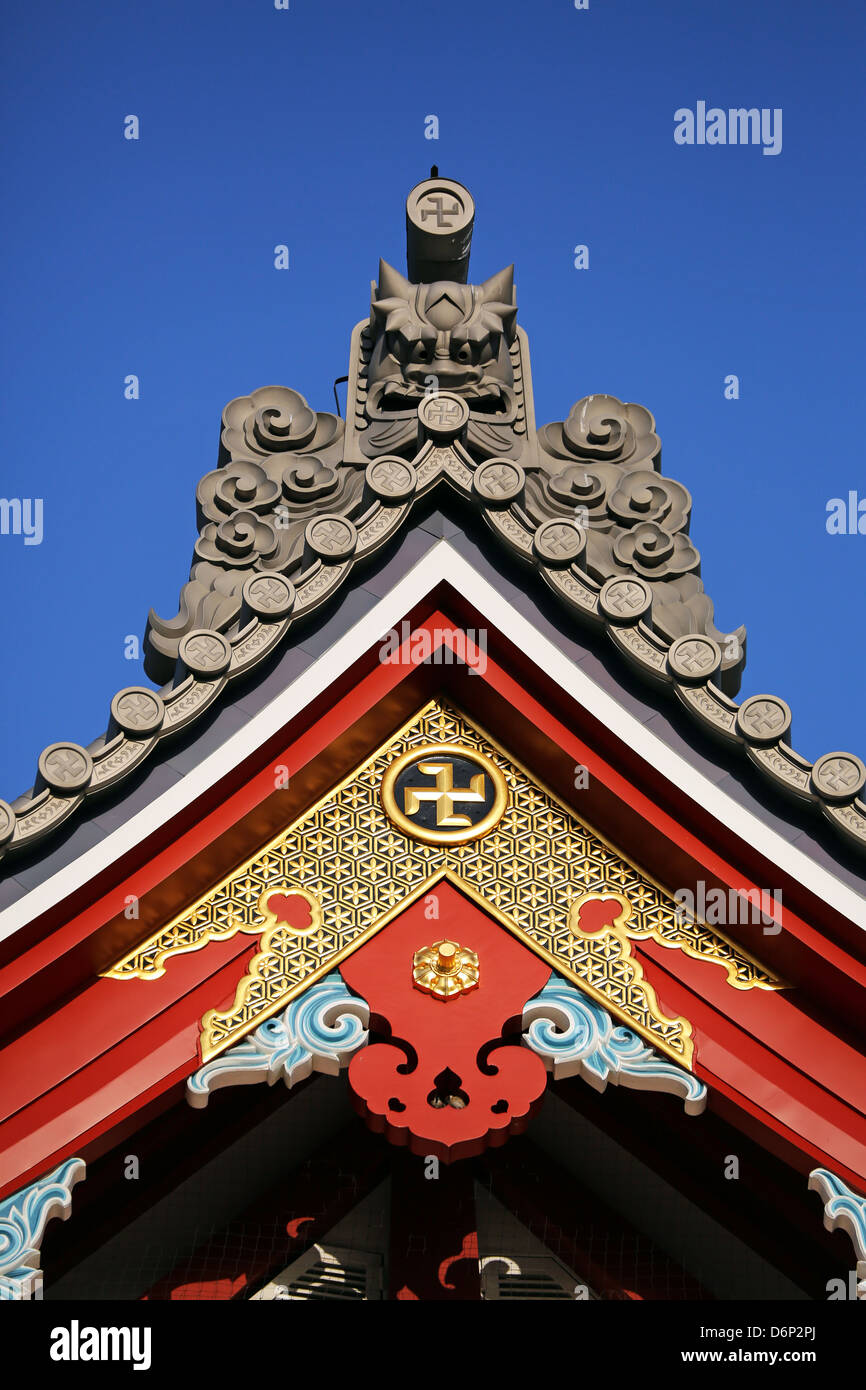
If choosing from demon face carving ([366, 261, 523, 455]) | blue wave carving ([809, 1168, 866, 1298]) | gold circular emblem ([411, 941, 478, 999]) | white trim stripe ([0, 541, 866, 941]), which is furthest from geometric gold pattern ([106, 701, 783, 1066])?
demon face carving ([366, 261, 523, 455])

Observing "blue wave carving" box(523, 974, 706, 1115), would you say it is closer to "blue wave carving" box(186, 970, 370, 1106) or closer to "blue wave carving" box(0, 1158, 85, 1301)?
"blue wave carving" box(186, 970, 370, 1106)

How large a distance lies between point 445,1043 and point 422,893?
56 cm

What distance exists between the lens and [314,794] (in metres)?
6.49

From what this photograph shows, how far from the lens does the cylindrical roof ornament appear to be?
25.6ft

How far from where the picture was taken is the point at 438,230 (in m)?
7.77

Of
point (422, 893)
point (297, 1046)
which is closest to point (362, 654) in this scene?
point (422, 893)

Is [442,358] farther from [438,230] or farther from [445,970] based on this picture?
[445,970]

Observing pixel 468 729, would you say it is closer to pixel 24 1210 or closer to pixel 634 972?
pixel 634 972

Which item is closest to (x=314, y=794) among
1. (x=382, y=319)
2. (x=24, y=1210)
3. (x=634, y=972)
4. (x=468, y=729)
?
(x=468, y=729)

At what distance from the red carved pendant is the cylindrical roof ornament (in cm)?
297

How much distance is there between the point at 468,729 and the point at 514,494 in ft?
2.83

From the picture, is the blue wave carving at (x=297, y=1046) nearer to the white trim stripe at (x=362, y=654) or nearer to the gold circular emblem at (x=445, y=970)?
the gold circular emblem at (x=445, y=970)
